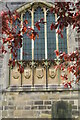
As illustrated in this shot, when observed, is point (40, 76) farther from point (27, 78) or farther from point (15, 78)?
point (15, 78)

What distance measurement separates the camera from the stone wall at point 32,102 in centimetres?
867

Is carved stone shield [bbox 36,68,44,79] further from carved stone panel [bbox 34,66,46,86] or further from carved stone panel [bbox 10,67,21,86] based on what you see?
carved stone panel [bbox 10,67,21,86]

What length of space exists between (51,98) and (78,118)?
123 centimetres

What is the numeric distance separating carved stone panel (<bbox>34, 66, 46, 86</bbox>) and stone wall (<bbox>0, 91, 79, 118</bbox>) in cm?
43

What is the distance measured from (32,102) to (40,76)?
3.49ft

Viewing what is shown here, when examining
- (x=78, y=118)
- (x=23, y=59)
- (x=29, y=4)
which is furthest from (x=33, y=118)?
(x=29, y=4)

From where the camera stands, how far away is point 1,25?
134 inches

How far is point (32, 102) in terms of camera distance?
8.73 metres

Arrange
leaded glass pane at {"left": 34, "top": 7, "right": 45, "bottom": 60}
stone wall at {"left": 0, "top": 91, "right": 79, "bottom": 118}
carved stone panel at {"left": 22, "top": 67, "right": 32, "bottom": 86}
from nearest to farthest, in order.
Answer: stone wall at {"left": 0, "top": 91, "right": 79, "bottom": 118} → carved stone panel at {"left": 22, "top": 67, "right": 32, "bottom": 86} → leaded glass pane at {"left": 34, "top": 7, "right": 45, "bottom": 60}

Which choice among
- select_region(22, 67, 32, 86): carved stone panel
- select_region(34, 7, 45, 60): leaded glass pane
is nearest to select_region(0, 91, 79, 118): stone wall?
select_region(22, 67, 32, 86): carved stone panel

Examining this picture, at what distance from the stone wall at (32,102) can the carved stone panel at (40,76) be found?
429mm

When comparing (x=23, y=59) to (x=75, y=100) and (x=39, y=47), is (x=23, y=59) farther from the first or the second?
(x=75, y=100)

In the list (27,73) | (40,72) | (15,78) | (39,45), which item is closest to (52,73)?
(40,72)

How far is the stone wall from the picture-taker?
341 inches
